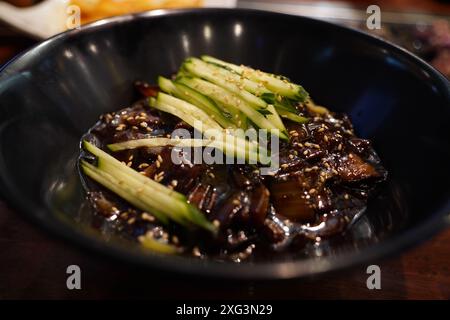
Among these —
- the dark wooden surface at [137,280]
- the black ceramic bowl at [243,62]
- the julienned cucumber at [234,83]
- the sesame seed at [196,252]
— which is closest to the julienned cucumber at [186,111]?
the julienned cucumber at [234,83]

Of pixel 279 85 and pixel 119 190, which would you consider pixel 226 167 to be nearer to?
pixel 119 190

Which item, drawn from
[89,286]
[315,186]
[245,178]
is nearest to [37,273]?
[89,286]

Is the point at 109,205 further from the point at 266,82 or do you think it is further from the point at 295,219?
the point at 266,82

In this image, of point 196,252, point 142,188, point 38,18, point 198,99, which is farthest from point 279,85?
point 38,18

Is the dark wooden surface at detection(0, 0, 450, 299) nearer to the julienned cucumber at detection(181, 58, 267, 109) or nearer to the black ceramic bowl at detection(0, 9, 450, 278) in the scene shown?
the black ceramic bowl at detection(0, 9, 450, 278)

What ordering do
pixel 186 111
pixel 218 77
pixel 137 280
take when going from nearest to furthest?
pixel 137 280, pixel 186 111, pixel 218 77
